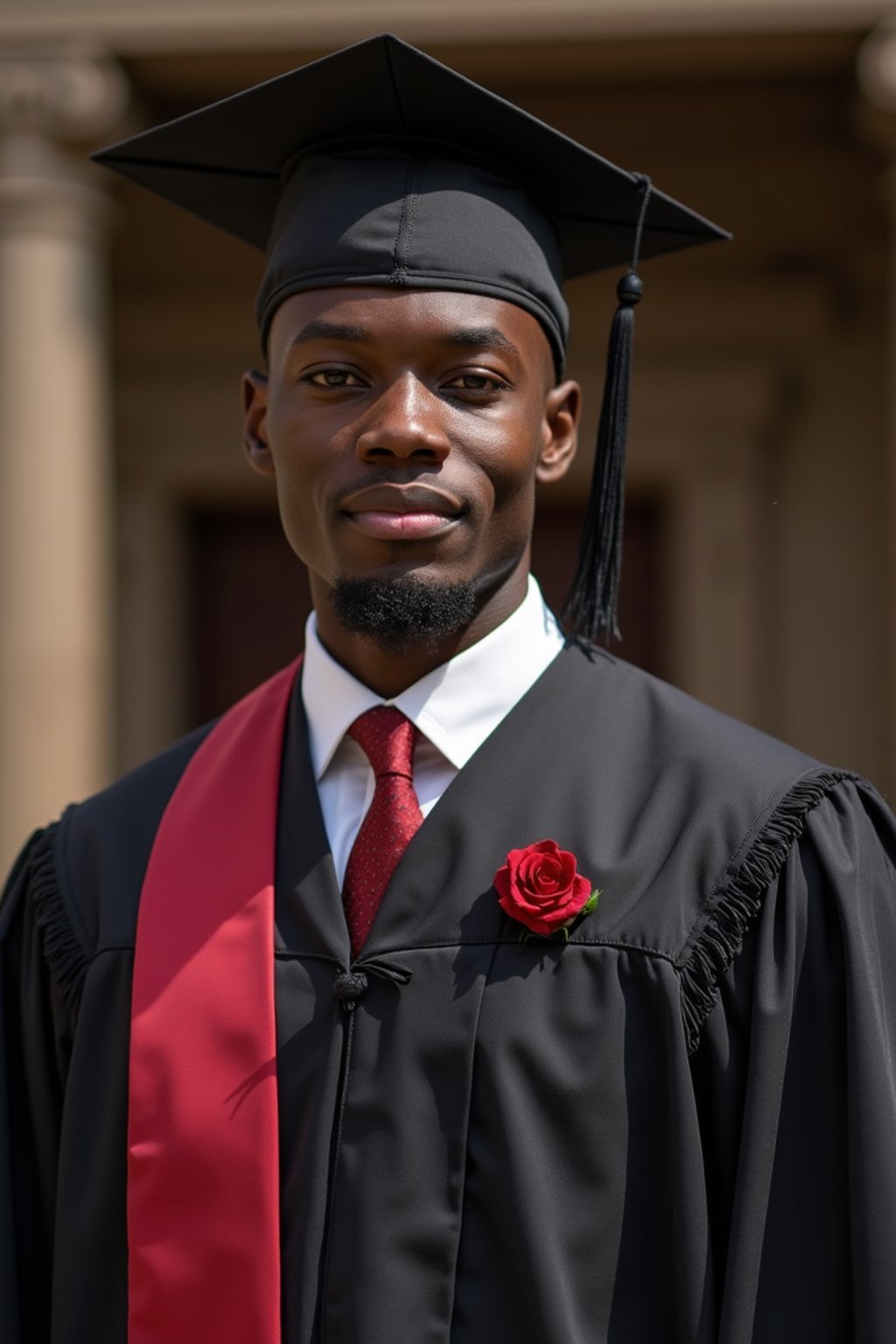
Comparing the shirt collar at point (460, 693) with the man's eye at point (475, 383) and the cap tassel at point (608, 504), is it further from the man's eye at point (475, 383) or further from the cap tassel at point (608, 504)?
the man's eye at point (475, 383)

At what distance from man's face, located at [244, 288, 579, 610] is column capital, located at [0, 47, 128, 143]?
3047 millimetres

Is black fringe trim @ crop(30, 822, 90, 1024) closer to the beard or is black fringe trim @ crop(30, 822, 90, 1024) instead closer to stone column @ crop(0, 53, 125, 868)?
the beard

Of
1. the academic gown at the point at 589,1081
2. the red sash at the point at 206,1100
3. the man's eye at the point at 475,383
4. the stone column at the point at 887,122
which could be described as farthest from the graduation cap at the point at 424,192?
the stone column at the point at 887,122

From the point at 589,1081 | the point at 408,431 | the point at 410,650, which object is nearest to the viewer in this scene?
the point at 589,1081

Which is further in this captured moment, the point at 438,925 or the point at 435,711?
the point at 435,711

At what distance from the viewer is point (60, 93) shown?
188 inches

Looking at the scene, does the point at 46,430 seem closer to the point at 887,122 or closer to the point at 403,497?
the point at 887,122

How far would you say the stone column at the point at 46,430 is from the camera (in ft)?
15.8

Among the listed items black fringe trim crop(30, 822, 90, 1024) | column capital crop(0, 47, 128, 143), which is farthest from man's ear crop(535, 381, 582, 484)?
column capital crop(0, 47, 128, 143)

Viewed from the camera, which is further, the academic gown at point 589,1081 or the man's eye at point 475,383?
the man's eye at point 475,383

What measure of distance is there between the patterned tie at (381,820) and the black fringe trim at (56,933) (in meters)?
0.35

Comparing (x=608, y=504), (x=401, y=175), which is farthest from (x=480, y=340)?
(x=608, y=504)

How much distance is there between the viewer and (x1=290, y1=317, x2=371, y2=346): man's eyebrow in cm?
199

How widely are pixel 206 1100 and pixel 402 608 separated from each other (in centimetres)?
61
